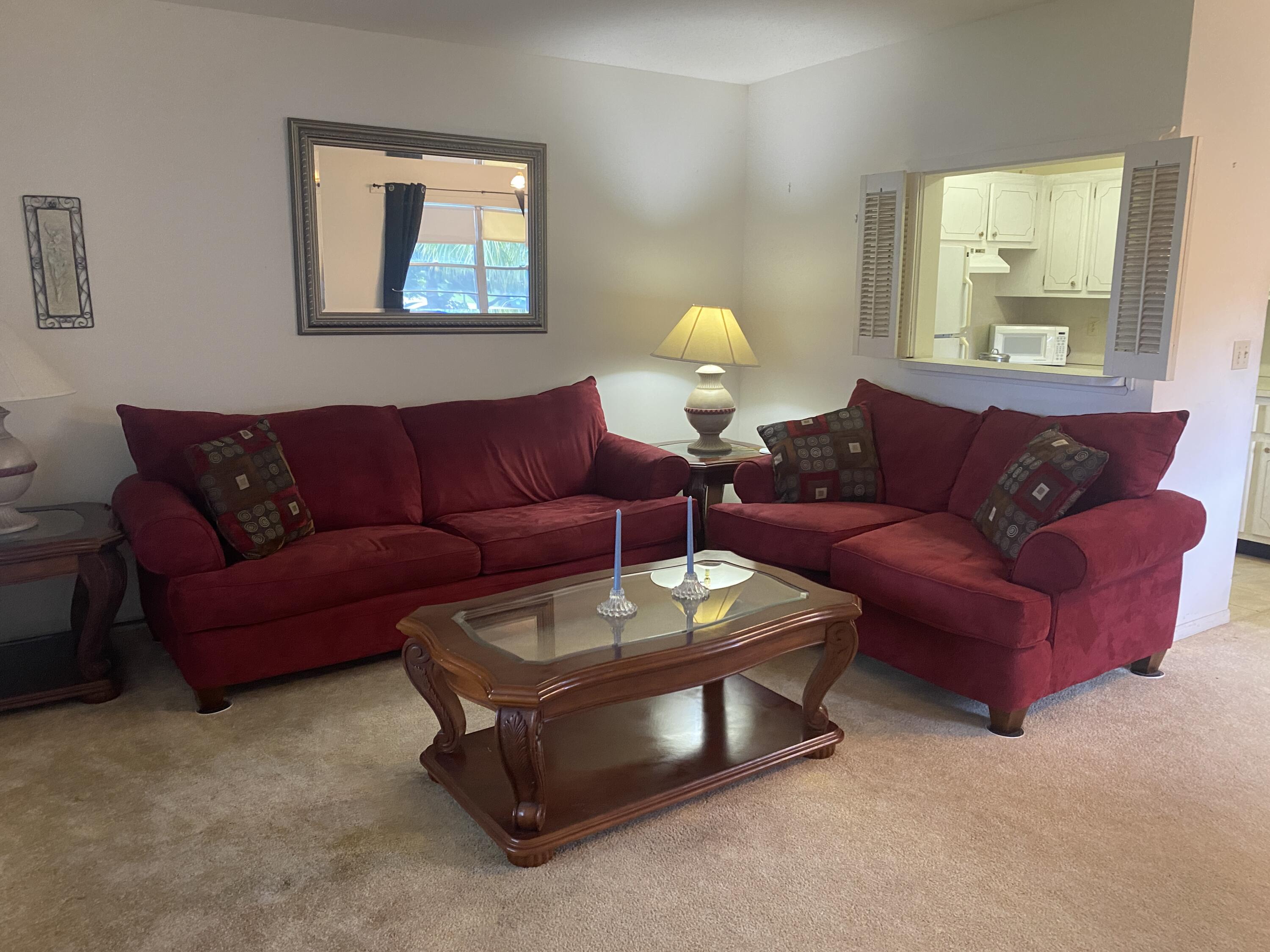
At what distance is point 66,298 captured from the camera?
142 inches

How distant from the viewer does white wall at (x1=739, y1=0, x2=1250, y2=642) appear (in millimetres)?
3369

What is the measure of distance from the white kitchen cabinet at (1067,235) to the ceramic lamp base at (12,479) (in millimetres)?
5441

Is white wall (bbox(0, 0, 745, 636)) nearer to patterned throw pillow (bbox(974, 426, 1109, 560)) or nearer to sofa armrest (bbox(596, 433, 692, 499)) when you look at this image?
sofa armrest (bbox(596, 433, 692, 499))

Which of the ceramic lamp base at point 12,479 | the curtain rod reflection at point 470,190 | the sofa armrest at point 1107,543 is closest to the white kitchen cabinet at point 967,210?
the curtain rod reflection at point 470,190

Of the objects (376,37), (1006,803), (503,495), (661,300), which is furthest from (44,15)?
(1006,803)

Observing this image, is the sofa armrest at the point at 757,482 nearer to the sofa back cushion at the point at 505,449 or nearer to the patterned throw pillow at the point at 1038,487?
the sofa back cushion at the point at 505,449

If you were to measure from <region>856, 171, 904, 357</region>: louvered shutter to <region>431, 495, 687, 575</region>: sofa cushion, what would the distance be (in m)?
1.22

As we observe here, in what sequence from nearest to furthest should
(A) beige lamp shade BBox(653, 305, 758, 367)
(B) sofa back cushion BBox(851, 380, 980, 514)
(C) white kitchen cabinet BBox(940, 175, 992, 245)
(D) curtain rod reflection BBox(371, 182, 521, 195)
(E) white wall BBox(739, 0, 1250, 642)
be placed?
(E) white wall BBox(739, 0, 1250, 642), (B) sofa back cushion BBox(851, 380, 980, 514), (D) curtain rod reflection BBox(371, 182, 521, 195), (A) beige lamp shade BBox(653, 305, 758, 367), (C) white kitchen cabinet BBox(940, 175, 992, 245)

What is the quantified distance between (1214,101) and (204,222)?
3836 millimetres

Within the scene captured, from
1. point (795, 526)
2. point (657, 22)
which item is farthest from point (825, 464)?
point (657, 22)

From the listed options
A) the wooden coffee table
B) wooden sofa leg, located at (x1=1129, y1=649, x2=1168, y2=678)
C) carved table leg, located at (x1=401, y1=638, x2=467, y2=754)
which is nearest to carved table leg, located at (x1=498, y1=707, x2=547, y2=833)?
the wooden coffee table

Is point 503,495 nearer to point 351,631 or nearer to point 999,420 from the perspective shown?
point 351,631

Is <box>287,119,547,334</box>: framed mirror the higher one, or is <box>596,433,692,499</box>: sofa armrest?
<box>287,119,547,334</box>: framed mirror

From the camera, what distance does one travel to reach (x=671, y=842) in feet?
7.89
